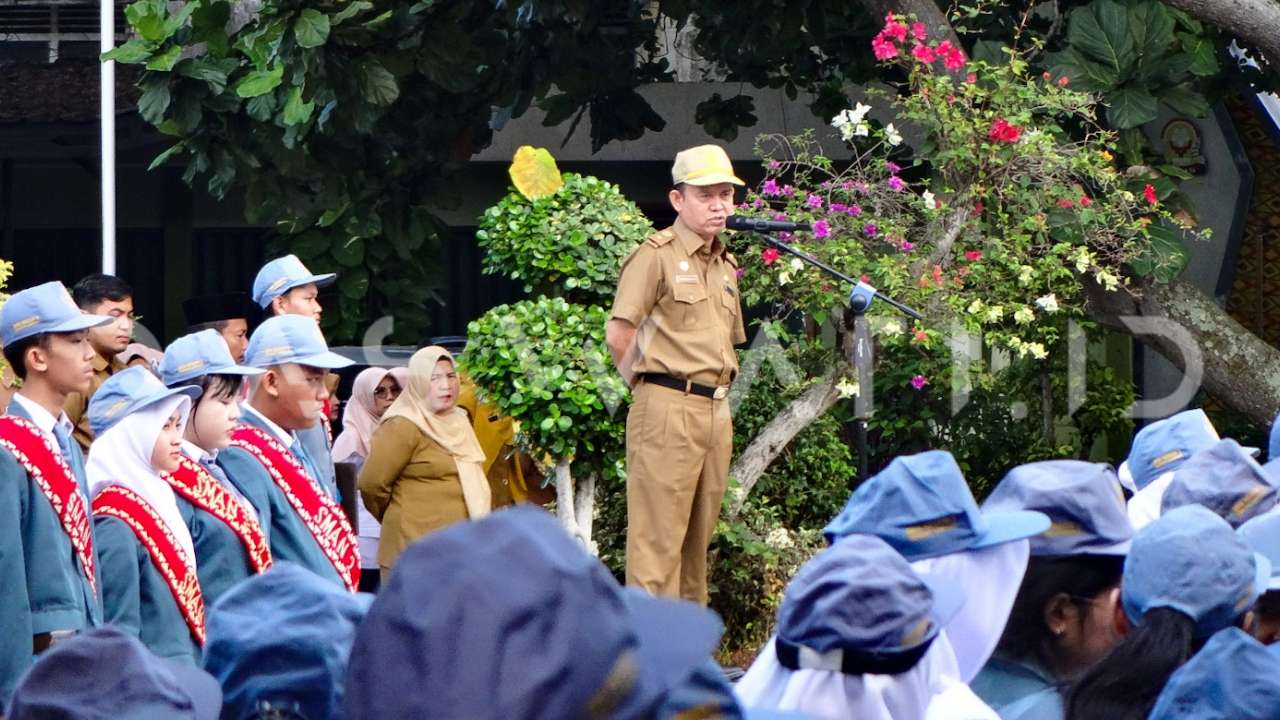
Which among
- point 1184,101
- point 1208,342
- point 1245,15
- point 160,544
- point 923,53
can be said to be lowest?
point 160,544

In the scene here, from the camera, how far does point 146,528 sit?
436 centimetres

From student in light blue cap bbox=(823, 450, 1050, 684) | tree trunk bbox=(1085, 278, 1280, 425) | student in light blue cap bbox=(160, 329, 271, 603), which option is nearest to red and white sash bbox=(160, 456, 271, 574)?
student in light blue cap bbox=(160, 329, 271, 603)

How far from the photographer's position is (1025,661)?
9.92 feet

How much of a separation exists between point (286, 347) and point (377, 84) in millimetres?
3380

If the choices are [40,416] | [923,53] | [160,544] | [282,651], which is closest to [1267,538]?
[282,651]

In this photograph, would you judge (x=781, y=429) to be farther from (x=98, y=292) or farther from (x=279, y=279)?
(x=98, y=292)

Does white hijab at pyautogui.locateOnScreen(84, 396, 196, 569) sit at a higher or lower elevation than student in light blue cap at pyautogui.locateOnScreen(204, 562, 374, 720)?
lower

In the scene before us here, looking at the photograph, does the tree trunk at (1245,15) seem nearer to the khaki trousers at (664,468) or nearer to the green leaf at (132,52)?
the khaki trousers at (664,468)

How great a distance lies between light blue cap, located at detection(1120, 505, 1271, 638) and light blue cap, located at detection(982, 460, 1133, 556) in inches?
9.9

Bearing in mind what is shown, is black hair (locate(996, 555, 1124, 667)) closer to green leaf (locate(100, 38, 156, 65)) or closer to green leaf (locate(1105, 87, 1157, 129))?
green leaf (locate(1105, 87, 1157, 129))

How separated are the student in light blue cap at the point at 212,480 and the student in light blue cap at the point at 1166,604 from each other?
Answer: 250 centimetres

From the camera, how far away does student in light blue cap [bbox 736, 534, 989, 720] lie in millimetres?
2436

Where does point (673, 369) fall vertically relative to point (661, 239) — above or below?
below

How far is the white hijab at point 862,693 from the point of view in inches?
96.7
